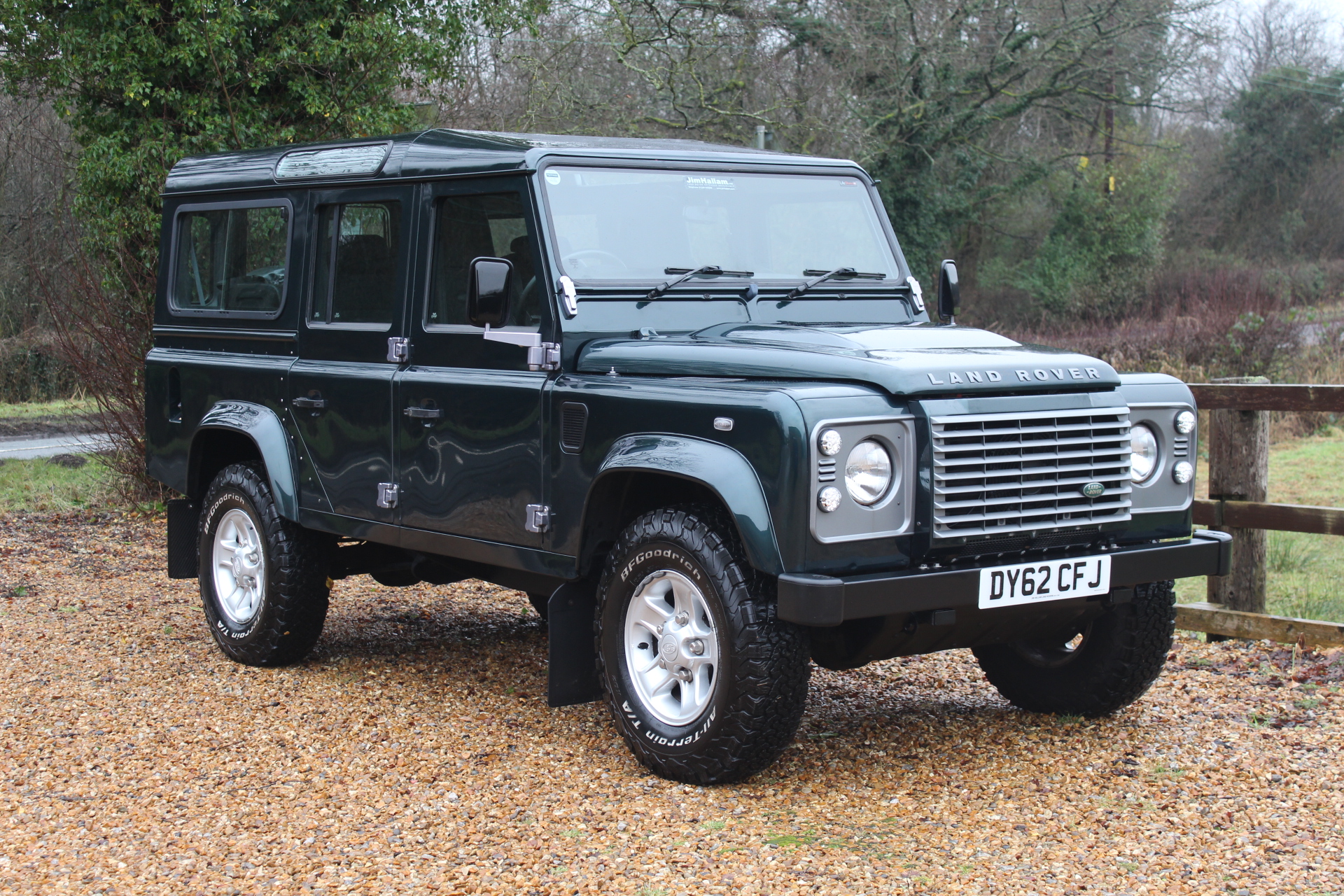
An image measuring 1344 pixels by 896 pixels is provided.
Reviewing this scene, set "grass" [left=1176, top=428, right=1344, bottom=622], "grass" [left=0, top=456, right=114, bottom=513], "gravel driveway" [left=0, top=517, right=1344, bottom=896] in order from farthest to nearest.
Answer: "grass" [left=0, top=456, right=114, bottom=513] < "grass" [left=1176, top=428, right=1344, bottom=622] < "gravel driveway" [left=0, top=517, right=1344, bottom=896]

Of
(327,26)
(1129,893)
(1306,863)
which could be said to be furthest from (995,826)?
(327,26)

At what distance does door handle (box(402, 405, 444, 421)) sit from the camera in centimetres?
530

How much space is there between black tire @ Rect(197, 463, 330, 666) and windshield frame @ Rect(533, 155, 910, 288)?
207cm

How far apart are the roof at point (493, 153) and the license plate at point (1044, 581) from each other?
2.11m

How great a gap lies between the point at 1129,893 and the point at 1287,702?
2.35m

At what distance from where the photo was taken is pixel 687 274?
5.13 m

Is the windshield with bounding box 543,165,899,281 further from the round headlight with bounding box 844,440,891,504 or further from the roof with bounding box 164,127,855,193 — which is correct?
the round headlight with bounding box 844,440,891,504

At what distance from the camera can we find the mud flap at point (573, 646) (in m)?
4.84

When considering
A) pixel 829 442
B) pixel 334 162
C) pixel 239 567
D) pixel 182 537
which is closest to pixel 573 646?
pixel 829 442

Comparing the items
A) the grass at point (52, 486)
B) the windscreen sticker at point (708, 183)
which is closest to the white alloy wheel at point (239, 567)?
the windscreen sticker at point (708, 183)

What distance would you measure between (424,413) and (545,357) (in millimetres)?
717

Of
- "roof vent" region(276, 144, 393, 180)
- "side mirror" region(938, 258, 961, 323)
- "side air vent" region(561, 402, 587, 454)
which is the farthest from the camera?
"side mirror" region(938, 258, 961, 323)

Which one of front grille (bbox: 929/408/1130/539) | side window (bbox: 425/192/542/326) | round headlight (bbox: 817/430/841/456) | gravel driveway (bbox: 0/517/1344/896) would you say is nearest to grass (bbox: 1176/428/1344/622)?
gravel driveway (bbox: 0/517/1344/896)

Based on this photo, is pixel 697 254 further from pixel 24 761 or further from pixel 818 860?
pixel 24 761
